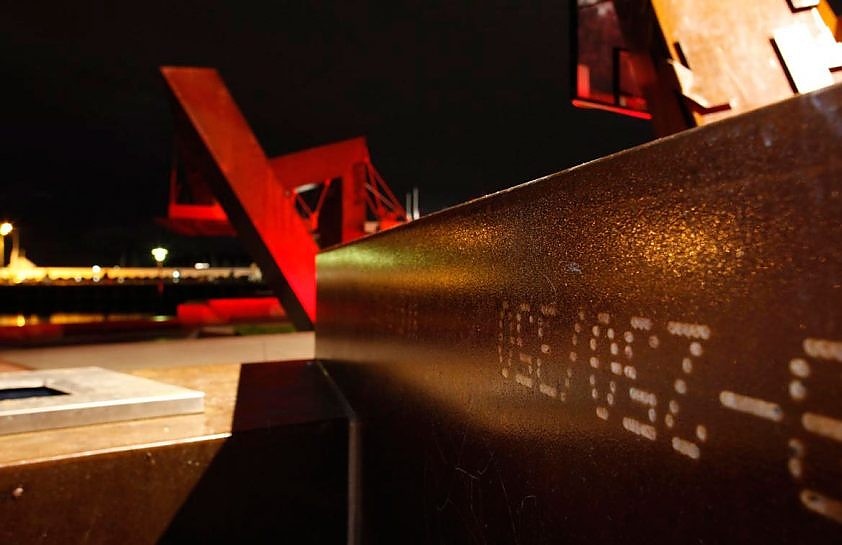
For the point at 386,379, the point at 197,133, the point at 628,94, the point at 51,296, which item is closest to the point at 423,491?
the point at 386,379

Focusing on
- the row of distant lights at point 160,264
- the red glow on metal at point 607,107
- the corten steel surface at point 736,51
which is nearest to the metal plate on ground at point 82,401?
the corten steel surface at point 736,51

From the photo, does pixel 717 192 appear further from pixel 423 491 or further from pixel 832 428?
pixel 423 491

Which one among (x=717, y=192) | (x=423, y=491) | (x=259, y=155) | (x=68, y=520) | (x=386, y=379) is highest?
(x=259, y=155)

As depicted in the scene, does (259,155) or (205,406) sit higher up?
(259,155)

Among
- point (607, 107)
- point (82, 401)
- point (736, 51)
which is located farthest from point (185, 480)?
point (607, 107)

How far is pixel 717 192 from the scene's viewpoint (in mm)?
641

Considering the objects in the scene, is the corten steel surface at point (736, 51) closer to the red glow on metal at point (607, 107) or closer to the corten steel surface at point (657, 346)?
the red glow on metal at point (607, 107)

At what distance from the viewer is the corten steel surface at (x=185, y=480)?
1.82 metres

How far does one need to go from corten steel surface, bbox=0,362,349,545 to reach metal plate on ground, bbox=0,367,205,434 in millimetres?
58

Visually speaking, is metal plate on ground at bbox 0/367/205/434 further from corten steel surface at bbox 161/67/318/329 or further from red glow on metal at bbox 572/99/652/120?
→ red glow on metal at bbox 572/99/652/120

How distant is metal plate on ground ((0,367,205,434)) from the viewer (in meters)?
2.20

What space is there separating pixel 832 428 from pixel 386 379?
1.69 metres

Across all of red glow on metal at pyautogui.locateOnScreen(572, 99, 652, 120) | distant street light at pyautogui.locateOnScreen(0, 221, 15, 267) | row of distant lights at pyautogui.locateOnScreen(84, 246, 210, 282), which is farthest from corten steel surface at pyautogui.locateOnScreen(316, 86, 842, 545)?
distant street light at pyautogui.locateOnScreen(0, 221, 15, 267)

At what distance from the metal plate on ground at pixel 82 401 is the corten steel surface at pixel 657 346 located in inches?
60.1
